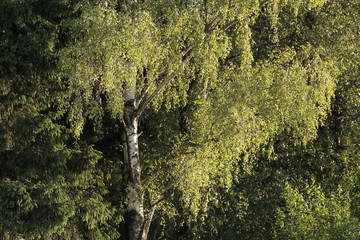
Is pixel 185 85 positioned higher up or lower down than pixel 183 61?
lower down

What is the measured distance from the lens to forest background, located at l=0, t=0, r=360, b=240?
10406mm

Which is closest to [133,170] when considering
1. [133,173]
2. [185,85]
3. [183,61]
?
[133,173]

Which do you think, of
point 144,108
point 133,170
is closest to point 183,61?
point 144,108

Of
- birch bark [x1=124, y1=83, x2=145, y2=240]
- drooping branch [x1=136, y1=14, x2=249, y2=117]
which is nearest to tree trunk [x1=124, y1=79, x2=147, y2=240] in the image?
birch bark [x1=124, y1=83, x2=145, y2=240]

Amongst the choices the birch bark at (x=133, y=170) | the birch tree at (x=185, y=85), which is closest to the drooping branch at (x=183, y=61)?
the birch tree at (x=185, y=85)

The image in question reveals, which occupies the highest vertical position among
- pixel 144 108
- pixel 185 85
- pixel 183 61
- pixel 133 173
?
pixel 183 61

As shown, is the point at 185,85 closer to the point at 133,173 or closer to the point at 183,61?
the point at 183,61

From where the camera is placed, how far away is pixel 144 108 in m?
11.7

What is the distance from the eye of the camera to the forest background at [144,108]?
1041 cm

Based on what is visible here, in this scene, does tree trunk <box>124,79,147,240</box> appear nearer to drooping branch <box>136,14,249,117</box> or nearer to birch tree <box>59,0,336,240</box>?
birch tree <box>59,0,336,240</box>

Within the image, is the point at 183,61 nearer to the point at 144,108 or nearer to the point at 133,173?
the point at 144,108

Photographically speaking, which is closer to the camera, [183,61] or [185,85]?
[183,61]

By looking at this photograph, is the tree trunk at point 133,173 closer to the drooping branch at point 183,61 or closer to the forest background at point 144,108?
the forest background at point 144,108

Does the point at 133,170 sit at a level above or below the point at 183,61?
below
